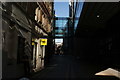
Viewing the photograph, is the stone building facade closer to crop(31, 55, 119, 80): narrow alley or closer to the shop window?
the shop window

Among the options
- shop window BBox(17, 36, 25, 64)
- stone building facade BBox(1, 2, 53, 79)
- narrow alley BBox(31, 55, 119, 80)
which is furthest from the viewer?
shop window BBox(17, 36, 25, 64)

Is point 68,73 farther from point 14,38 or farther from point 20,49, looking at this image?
point 14,38

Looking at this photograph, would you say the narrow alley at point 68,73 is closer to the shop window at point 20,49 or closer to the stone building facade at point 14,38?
the shop window at point 20,49

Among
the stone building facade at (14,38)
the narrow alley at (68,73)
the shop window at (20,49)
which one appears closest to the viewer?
the stone building facade at (14,38)

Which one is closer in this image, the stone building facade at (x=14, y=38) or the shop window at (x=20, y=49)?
the stone building facade at (x=14, y=38)

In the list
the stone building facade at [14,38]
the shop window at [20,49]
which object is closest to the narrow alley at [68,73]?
the shop window at [20,49]

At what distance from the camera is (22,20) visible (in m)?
12.3

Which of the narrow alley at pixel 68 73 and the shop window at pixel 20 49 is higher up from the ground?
the shop window at pixel 20 49

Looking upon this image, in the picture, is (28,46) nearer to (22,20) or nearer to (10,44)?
(22,20)

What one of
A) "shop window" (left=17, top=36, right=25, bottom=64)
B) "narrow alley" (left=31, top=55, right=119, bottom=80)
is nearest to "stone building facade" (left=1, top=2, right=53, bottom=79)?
"shop window" (left=17, top=36, right=25, bottom=64)

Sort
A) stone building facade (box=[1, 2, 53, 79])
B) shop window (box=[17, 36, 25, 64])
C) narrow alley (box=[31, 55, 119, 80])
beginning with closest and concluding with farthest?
stone building facade (box=[1, 2, 53, 79])
narrow alley (box=[31, 55, 119, 80])
shop window (box=[17, 36, 25, 64])

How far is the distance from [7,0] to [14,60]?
3336 millimetres

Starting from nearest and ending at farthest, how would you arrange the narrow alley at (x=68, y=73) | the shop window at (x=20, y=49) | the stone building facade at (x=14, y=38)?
1. the stone building facade at (x=14, y=38)
2. the narrow alley at (x=68, y=73)
3. the shop window at (x=20, y=49)

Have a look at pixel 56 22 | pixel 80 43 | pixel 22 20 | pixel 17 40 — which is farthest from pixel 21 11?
pixel 56 22
